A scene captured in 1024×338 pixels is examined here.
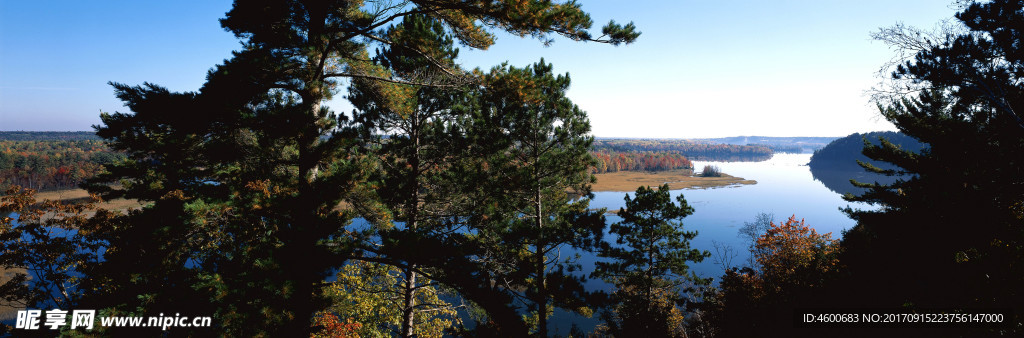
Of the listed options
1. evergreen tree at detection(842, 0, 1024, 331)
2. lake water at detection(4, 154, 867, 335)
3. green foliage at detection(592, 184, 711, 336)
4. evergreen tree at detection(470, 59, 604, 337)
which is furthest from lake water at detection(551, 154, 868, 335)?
evergreen tree at detection(470, 59, 604, 337)

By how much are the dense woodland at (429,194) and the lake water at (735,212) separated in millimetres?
11009

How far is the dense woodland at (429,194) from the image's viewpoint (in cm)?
465

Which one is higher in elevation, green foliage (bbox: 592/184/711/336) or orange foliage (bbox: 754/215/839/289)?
green foliage (bbox: 592/184/711/336)

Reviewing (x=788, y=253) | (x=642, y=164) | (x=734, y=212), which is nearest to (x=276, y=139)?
(x=788, y=253)

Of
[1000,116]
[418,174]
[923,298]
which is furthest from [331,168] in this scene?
[1000,116]

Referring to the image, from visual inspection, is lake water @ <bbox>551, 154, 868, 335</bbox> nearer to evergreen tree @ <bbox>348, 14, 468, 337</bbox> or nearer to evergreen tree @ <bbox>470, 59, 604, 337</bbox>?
evergreen tree @ <bbox>470, 59, 604, 337</bbox>

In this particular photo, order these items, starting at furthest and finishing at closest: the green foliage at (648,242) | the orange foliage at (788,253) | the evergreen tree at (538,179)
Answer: the orange foliage at (788,253)
the green foliage at (648,242)
the evergreen tree at (538,179)

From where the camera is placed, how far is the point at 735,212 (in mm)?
53000

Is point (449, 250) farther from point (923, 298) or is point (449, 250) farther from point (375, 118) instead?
point (923, 298)

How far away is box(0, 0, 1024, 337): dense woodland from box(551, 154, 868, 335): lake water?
11009 mm

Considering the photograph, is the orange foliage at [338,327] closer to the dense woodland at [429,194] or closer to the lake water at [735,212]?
the dense woodland at [429,194]

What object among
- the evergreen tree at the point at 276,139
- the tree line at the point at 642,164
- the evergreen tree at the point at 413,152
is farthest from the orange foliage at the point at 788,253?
the tree line at the point at 642,164

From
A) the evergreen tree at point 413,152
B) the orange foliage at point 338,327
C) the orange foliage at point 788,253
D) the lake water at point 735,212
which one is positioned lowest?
the lake water at point 735,212

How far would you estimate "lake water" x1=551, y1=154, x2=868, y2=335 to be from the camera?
104 feet
